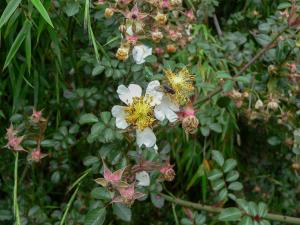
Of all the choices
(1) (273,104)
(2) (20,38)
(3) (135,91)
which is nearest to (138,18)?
(3) (135,91)

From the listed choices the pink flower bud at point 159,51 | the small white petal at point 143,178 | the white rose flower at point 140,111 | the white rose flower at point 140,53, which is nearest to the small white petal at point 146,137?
the white rose flower at point 140,111

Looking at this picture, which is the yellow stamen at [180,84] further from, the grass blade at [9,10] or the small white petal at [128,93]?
the grass blade at [9,10]

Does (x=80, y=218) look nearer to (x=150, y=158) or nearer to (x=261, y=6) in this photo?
(x=150, y=158)

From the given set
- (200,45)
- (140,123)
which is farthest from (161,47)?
(140,123)

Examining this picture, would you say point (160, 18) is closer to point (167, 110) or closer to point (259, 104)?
point (167, 110)

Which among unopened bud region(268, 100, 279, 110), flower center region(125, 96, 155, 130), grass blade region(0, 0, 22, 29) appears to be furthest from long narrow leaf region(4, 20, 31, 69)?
unopened bud region(268, 100, 279, 110)

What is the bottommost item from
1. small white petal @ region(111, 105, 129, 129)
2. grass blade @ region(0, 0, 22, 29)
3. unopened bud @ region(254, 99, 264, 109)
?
unopened bud @ region(254, 99, 264, 109)

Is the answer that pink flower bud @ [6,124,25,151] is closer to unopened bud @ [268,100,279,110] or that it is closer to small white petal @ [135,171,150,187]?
small white petal @ [135,171,150,187]
